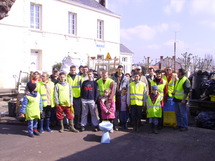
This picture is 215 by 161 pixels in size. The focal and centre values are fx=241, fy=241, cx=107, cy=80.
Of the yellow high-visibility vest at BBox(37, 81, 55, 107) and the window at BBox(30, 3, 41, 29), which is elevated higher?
the window at BBox(30, 3, 41, 29)

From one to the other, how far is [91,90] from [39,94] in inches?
57.6

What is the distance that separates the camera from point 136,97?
22.5 feet

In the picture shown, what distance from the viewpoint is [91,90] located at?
7.00 metres

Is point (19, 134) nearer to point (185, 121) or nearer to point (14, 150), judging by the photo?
point (14, 150)

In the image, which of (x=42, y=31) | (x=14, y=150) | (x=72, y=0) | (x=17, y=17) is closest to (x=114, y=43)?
(x=72, y=0)

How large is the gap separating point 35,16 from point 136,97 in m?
14.3

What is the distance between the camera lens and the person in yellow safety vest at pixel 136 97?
6.88 metres

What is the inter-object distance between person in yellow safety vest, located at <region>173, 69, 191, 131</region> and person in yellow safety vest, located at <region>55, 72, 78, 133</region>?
3.06 meters

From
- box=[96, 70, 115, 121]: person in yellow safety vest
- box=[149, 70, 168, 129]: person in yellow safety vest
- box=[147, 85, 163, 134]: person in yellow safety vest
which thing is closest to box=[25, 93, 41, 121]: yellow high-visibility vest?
box=[96, 70, 115, 121]: person in yellow safety vest

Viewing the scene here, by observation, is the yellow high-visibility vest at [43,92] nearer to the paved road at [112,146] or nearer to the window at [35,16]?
the paved road at [112,146]

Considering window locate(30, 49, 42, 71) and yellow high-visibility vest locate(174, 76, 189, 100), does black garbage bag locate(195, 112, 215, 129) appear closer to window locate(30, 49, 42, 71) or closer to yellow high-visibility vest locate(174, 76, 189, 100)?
yellow high-visibility vest locate(174, 76, 189, 100)

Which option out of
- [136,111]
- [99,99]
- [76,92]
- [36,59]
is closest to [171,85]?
[136,111]

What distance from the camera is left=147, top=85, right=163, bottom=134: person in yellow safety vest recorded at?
6758 millimetres

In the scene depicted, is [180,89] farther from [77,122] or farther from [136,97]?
[77,122]
